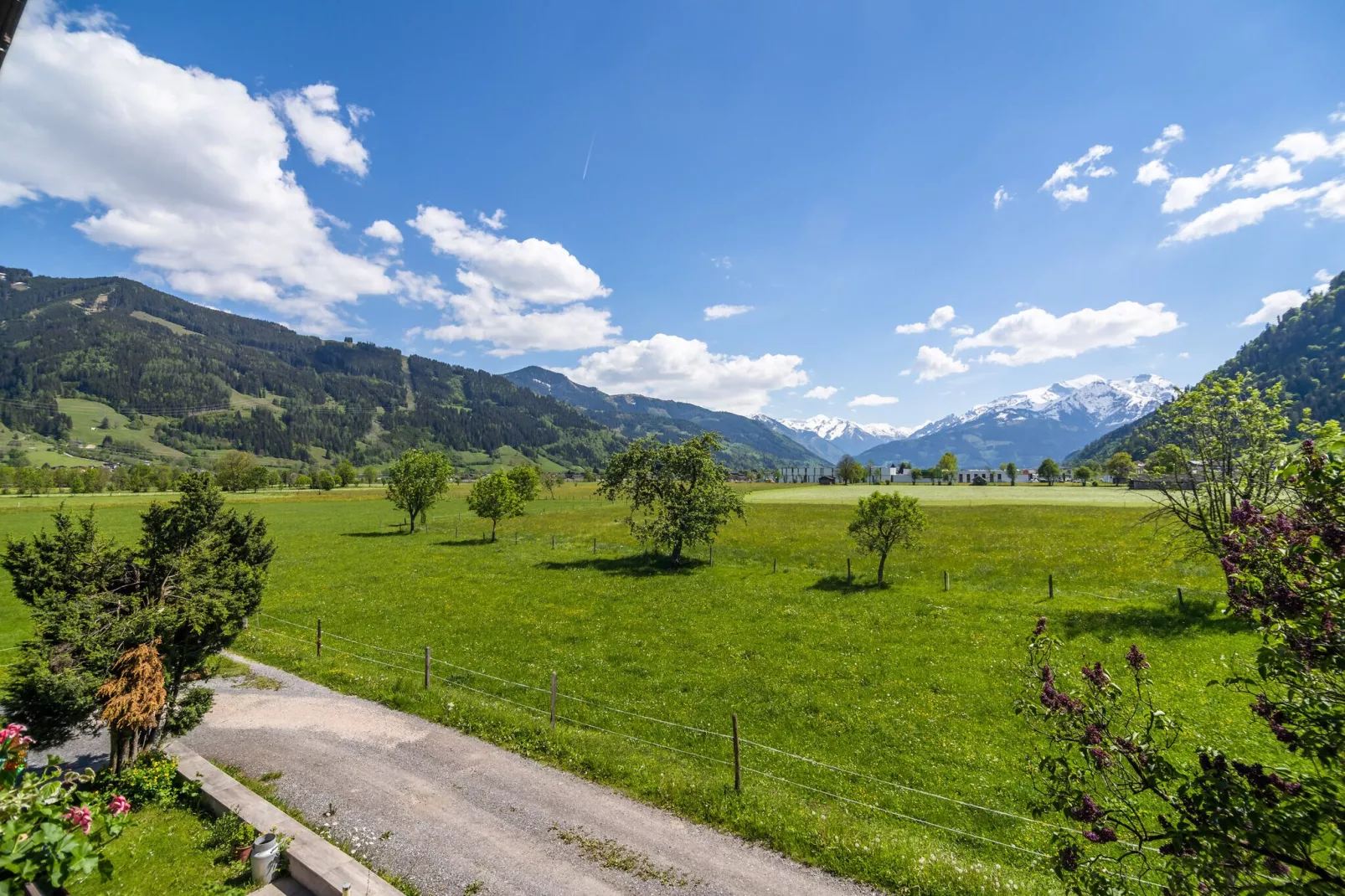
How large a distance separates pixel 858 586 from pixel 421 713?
32.2 meters

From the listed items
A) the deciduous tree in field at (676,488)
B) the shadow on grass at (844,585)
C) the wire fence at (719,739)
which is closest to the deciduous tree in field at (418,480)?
the deciduous tree in field at (676,488)

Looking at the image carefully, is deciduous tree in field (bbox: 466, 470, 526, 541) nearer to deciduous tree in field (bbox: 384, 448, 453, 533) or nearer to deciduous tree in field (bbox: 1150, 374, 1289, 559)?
deciduous tree in field (bbox: 384, 448, 453, 533)

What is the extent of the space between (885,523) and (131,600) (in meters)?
43.3

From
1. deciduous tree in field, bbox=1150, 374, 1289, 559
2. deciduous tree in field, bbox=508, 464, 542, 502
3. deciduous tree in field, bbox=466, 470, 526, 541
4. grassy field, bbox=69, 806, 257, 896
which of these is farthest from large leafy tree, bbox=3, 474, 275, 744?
deciduous tree in field, bbox=508, 464, 542, 502

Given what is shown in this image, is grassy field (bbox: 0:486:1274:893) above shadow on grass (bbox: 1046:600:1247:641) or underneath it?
underneath

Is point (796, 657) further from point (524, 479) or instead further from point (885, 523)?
point (524, 479)

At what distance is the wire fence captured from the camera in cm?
1466

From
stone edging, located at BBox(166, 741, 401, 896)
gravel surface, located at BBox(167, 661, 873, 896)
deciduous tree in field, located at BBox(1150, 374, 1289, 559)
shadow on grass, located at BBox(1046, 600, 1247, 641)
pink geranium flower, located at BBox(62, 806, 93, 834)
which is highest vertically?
deciduous tree in field, located at BBox(1150, 374, 1289, 559)

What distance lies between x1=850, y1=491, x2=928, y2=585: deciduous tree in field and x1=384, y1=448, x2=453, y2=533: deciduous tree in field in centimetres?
6056

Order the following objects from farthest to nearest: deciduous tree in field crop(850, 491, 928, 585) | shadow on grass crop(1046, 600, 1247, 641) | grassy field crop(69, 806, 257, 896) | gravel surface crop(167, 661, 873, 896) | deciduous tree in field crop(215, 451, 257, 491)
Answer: deciduous tree in field crop(215, 451, 257, 491) → deciduous tree in field crop(850, 491, 928, 585) → shadow on grass crop(1046, 600, 1247, 641) → gravel surface crop(167, 661, 873, 896) → grassy field crop(69, 806, 257, 896)

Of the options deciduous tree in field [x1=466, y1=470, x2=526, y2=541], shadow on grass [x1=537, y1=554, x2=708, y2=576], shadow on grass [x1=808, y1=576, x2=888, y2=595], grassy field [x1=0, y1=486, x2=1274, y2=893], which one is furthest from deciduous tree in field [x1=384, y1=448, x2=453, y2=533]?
shadow on grass [x1=808, y1=576, x2=888, y2=595]

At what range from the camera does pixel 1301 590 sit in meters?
5.66

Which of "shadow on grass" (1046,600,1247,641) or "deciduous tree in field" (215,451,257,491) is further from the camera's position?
"deciduous tree in field" (215,451,257,491)

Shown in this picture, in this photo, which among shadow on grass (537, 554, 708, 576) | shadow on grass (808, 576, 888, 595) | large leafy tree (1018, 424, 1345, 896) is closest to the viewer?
large leafy tree (1018, 424, 1345, 896)
